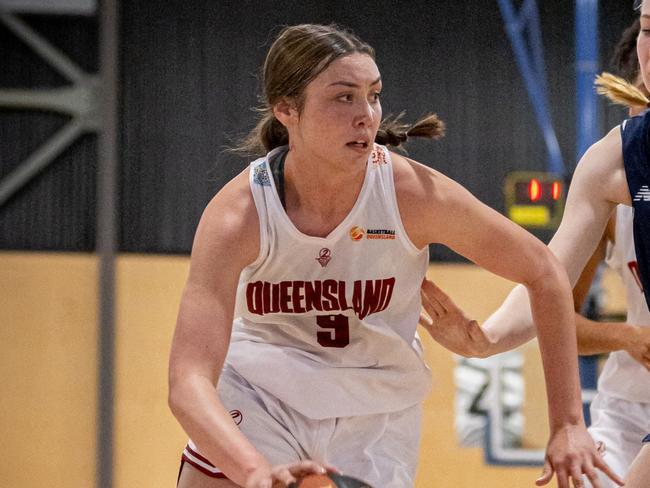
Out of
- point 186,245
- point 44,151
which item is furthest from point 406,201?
point 44,151

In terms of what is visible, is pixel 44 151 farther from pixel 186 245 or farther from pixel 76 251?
pixel 186 245

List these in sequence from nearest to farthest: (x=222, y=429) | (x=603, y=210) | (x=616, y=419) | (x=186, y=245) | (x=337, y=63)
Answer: (x=222, y=429), (x=337, y=63), (x=603, y=210), (x=616, y=419), (x=186, y=245)

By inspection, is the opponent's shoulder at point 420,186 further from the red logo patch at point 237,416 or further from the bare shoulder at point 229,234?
the red logo patch at point 237,416

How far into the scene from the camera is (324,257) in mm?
2410

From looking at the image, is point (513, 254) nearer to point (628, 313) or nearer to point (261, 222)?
point (261, 222)

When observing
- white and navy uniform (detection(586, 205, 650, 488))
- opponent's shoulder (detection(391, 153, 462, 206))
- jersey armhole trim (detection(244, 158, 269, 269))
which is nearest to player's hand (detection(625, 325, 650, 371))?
white and navy uniform (detection(586, 205, 650, 488))

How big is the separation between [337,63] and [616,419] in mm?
1377

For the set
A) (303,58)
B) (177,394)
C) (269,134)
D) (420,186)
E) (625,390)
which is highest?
(303,58)

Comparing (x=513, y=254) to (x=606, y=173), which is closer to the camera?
(x=513, y=254)

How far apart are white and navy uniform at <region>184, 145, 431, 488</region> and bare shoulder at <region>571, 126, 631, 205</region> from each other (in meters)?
0.42

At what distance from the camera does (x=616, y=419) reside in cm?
308

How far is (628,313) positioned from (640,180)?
2.60 feet

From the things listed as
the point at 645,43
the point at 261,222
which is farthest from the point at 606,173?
the point at 261,222

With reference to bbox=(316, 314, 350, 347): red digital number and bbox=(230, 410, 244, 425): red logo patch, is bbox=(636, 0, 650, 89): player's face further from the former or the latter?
bbox=(230, 410, 244, 425): red logo patch
